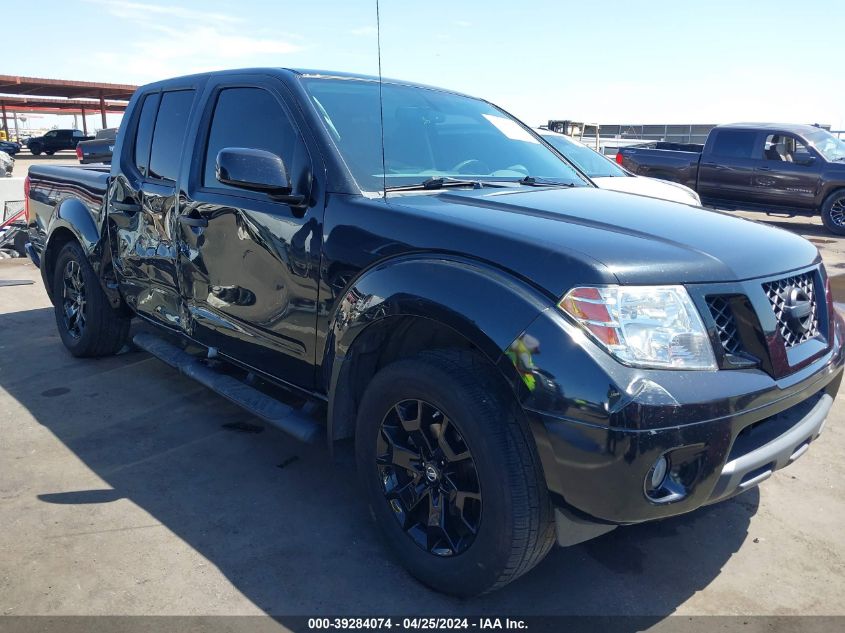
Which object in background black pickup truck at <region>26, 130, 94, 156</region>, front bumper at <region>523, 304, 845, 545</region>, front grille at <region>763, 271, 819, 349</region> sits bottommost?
front bumper at <region>523, 304, 845, 545</region>

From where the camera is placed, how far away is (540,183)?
334 centimetres

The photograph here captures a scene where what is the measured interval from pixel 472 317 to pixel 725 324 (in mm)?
802

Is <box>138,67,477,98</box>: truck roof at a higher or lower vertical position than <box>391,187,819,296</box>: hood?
higher

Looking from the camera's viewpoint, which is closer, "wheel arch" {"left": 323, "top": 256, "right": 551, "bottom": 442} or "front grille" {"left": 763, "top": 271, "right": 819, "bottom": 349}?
"wheel arch" {"left": 323, "top": 256, "right": 551, "bottom": 442}

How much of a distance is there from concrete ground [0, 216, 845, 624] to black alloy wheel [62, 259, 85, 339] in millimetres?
1106

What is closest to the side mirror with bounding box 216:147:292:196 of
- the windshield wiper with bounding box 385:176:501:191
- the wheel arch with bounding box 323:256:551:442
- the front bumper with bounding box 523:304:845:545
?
the windshield wiper with bounding box 385:176:501:191

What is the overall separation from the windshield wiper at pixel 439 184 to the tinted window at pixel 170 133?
59.4 inches

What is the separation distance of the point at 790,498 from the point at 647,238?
1754mm

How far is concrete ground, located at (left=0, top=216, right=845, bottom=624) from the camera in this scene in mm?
2480

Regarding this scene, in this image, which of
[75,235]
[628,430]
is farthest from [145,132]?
[628,430]

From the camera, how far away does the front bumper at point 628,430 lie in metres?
1.94

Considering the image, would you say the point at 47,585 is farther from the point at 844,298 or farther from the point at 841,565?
the point at 844,298

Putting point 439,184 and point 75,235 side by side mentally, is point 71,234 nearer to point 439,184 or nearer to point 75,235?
point 75,235

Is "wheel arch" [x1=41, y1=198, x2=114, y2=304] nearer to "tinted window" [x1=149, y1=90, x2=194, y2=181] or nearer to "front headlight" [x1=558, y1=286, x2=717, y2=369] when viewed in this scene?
"tinted window" [x1=149, y1=90, x2=194, y2=181]
